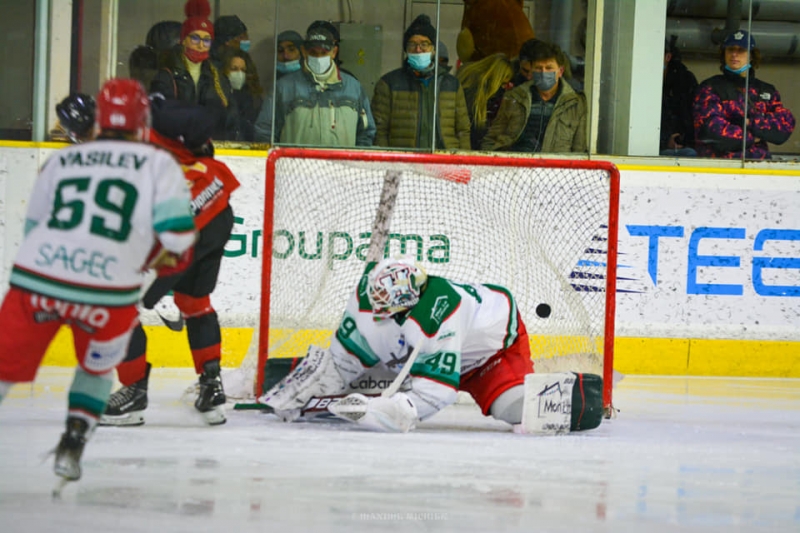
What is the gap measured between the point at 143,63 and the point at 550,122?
2117mm

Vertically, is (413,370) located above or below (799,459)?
above

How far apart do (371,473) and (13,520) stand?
108 centimetres

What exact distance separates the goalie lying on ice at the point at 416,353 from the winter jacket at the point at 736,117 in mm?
2274

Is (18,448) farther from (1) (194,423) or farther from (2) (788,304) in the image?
(2) (788,304)

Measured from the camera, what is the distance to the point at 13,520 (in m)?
2.37

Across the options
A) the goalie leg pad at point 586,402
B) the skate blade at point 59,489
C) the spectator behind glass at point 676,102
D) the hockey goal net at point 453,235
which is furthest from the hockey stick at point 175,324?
the spectator behind glass at point 676,102

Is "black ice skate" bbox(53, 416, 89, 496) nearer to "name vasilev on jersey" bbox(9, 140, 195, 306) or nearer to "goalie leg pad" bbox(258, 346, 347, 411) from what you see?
"name vasilev on jersey" bbox(9, 140, 195, 306)

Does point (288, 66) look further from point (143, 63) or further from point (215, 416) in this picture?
point (215, 416)

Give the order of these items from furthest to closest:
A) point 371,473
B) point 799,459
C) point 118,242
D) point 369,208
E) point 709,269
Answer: point 709,269
point 369,208
point 799,459
point 371,473
point 118,242

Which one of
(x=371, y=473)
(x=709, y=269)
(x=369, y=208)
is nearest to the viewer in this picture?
(x=371, y=473)

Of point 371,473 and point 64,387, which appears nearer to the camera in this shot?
point 371,473

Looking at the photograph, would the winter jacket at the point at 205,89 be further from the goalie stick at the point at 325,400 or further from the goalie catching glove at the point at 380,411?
the goalie catching glove at the point at 380,411

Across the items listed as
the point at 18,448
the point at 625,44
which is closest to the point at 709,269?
the point at 625,44

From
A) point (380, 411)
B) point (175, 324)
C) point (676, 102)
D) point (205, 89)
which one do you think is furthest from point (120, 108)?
point (676, 102)
